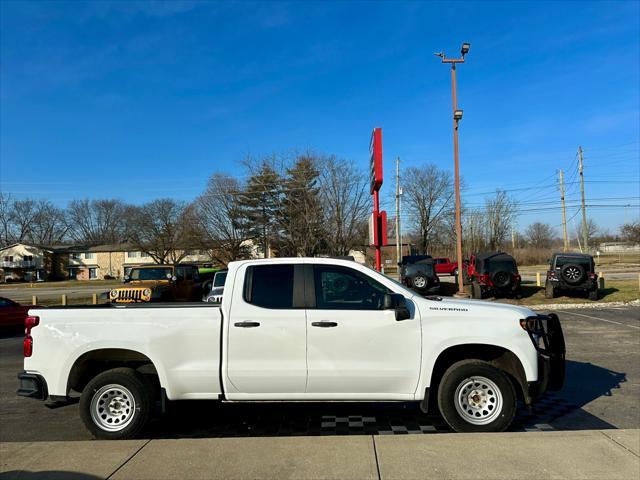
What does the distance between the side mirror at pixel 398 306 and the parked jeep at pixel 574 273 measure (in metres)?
15.6

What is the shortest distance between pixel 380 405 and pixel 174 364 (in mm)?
2728

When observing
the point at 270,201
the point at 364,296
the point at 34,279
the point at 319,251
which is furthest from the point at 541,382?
the point at 34,279

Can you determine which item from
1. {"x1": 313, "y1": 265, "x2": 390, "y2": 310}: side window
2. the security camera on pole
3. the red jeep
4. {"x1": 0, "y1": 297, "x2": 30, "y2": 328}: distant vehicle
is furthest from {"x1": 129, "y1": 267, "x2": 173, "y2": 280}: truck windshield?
the red jeep

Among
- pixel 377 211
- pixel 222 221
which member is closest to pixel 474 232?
pixel 222 221

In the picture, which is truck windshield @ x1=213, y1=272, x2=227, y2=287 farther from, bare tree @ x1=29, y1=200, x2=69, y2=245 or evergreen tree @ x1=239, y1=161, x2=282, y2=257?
bare tree @ x1=29, y1=200, x2=69, y2=245

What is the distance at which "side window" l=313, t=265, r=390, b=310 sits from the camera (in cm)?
482

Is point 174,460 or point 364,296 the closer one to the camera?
point 174,460

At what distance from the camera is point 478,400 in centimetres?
473

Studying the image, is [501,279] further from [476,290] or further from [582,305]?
[582,305]

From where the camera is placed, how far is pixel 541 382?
477 cm

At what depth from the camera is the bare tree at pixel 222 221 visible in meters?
41.9

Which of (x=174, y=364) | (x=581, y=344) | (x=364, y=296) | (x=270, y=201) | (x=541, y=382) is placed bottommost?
(x=581, y=344)

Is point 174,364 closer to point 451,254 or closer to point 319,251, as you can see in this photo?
point 319,251

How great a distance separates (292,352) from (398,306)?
3.78ft
